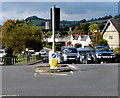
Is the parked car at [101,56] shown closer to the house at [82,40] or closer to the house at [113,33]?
the house at [113,33]

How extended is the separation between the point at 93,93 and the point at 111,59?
20207 mm

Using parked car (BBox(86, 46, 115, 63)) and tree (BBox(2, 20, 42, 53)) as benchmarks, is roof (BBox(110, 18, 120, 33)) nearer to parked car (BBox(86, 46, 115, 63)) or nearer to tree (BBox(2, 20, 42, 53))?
tree (BBox(2, 20, 42, 53))

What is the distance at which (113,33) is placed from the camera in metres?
68.3

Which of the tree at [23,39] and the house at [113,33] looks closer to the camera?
the tree at [23,39]

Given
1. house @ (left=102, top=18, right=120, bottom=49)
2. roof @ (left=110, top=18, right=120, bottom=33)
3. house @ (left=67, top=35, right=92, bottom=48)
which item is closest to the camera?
roof @ (left=110, top=18, right=120, bottom=33)

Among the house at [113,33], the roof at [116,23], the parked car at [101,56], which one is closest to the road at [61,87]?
the parked car at [101,56]

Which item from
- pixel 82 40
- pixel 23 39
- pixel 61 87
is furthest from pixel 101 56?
pixel 82 40

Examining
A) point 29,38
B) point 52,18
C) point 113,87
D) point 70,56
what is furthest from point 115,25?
point 113,87

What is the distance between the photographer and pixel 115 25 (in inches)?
2643

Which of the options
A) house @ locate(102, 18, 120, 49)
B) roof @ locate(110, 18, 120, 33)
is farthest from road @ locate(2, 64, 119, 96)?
house @ locate(102, 18, 120, 49)

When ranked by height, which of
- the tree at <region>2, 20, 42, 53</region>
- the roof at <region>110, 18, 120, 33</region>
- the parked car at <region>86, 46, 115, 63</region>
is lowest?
the parked car at <region>86, 46, 115, 63</region>

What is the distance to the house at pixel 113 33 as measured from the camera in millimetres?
67338

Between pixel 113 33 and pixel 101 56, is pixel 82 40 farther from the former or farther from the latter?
pixel 101 56

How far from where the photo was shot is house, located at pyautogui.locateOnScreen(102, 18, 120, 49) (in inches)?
2651
